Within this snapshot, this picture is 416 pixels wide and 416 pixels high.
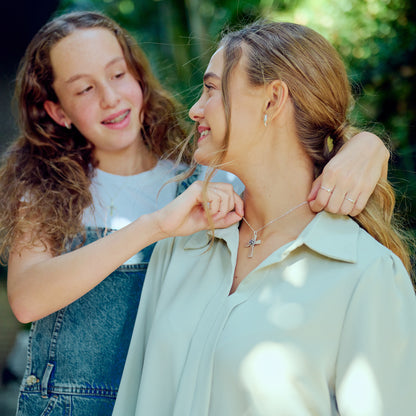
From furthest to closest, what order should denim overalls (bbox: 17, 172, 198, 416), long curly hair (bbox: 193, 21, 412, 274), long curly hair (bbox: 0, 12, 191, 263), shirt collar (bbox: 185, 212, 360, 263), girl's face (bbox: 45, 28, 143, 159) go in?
girl's face (bbox: 45, 28, 143, 159), long curly hair (bbox: 0, 12, 191, 263), denim overalls (bbox: 17, 172, 198, 416), long curly hair (bbox: 193, 21, 412, 274), shirt collar (bbox: 185, 212, 360, 263)

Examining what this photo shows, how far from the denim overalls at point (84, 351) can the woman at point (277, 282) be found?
0.19 meters

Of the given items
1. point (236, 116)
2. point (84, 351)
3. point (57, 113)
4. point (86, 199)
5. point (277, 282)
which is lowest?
point (84, 351)

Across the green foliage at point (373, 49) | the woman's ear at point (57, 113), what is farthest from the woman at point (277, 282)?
the green foliage at point (373, 49)

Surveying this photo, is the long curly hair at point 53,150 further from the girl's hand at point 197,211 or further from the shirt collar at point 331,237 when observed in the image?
the shirt collar at point 331,237

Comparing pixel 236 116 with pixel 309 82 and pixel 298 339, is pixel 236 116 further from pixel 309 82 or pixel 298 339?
pixel 298 339

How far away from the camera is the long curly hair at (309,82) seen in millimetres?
1957

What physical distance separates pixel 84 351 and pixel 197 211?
0.77m

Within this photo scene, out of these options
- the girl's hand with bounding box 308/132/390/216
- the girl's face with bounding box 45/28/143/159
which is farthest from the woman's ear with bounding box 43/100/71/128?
the girl's hand with bounding box 308/132/390/216

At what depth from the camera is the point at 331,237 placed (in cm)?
177

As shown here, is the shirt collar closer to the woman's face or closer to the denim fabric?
the woman's face

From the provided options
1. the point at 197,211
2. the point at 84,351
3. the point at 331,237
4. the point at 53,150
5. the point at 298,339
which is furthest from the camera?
the point at 53,150

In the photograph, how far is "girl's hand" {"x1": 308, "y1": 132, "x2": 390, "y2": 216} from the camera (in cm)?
182

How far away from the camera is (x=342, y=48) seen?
4.43m

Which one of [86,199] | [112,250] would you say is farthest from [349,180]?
[86,199]
